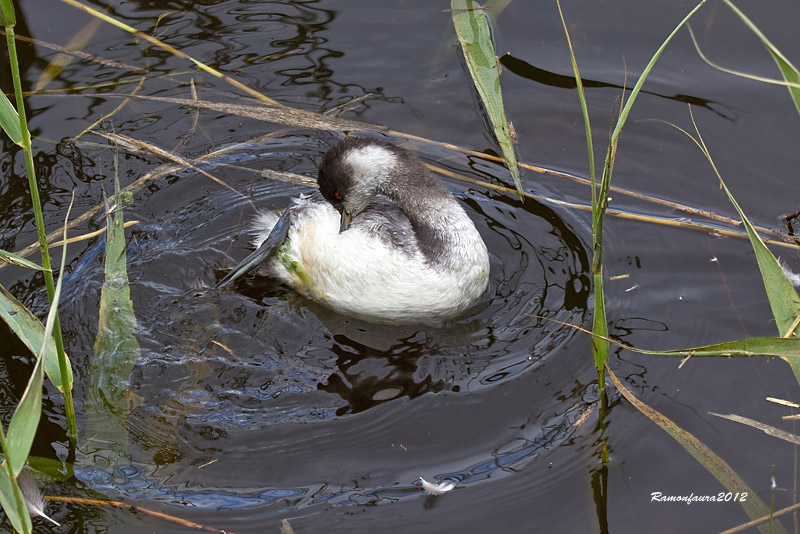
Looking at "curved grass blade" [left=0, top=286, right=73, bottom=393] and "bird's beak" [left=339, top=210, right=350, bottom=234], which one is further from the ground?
"curved grass blade" [left=0, top=286, right=73, bottom=393]

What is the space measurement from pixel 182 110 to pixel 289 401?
2292 mm

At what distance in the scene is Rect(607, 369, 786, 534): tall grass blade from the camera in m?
3.33

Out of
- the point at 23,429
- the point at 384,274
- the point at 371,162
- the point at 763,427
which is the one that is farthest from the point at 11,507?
the point at 763,427

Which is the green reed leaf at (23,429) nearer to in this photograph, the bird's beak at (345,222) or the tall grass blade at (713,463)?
the bird's beak at (345,222)

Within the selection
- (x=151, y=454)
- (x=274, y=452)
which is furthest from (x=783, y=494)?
(x=151, y=454)

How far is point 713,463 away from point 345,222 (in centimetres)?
197

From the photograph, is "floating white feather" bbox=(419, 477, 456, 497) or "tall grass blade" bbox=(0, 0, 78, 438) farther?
"floating white feather" bbox=(419, 477, 456, 497)

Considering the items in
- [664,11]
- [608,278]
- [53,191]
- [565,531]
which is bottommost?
[565,531]

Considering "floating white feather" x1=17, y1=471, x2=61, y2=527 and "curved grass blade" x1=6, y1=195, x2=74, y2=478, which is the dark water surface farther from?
"curved grass blade" x1=6, y1=195, x2=74, y2=478

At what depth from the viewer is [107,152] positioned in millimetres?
5172

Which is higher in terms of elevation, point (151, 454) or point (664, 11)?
point (664, 11)

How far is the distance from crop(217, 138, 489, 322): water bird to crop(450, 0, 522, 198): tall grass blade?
1.45ft

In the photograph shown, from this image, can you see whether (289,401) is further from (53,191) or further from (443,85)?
(443,85)

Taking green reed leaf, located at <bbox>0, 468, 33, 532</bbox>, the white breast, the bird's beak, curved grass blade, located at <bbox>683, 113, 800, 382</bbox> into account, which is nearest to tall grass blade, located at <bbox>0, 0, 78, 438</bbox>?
green reed leaf, located at <bbox>0, 468, 33, 532</bbox>
